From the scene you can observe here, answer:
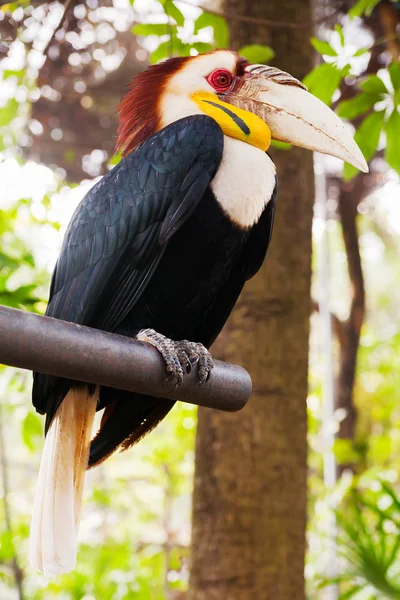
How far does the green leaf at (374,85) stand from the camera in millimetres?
1325

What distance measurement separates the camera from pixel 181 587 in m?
3.11

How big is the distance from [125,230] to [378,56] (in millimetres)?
1657

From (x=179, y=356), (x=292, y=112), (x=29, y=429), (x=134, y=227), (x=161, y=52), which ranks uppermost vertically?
(x=161, y=52)

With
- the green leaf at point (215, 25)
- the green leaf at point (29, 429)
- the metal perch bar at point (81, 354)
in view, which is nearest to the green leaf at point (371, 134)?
the green leaf at point (215, 25)

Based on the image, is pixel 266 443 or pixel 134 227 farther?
pixel 266 443

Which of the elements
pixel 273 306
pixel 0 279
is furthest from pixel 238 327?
pixel 0 279

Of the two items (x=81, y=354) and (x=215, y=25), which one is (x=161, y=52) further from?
(x=81, y=354)

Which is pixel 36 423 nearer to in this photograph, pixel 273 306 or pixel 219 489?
pixel 219 489

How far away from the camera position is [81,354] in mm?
760

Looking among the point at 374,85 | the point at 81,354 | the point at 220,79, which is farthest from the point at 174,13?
the point at 81,354

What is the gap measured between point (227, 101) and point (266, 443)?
872 mm

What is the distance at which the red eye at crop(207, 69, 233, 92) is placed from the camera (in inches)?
47.0

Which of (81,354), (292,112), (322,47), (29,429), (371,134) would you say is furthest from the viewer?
(29,429)

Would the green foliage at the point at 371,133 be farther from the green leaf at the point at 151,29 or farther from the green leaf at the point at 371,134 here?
the green leaf at the point at 151,29
